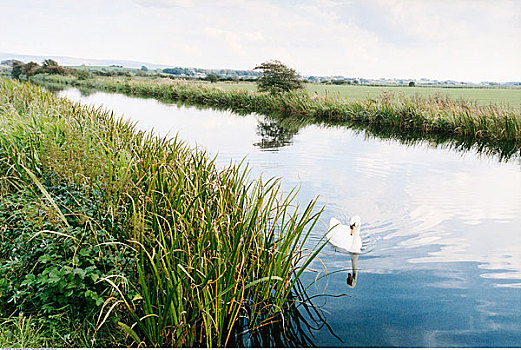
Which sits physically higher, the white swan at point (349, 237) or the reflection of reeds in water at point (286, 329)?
the white swan at point (349, 237)

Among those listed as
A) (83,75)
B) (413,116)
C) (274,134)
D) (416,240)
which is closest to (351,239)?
(416,240)

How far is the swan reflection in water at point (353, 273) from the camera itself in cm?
390

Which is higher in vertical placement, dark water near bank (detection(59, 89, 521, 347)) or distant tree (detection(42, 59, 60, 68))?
distant tree (detection(42, 59, 60, 68))

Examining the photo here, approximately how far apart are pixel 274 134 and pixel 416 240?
348 inches

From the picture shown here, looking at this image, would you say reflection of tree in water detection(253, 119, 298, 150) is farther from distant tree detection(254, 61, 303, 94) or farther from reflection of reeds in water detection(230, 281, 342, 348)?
reflection of reeds in water detection(230, 281, 342, 348)

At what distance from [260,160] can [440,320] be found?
6098mm

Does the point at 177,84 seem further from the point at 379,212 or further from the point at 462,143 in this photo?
the point at 379,212

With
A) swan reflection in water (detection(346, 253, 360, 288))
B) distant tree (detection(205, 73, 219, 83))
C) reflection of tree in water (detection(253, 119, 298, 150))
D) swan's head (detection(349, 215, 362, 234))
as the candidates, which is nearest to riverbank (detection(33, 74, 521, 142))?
reflection of tree in water (detection(253, 119, 298, 150))

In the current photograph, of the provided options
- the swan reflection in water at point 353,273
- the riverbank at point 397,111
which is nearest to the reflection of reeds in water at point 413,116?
the riverbank at point 397,111

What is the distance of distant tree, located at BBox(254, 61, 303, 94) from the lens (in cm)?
2259

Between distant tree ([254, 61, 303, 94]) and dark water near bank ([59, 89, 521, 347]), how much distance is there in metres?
12.3

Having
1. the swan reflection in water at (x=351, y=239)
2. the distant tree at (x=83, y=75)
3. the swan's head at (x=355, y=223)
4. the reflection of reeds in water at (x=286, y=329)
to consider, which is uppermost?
the distant tree at (x=83, y=75)

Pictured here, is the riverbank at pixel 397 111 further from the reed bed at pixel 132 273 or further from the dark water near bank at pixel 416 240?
the reed bed at pixel 132 273

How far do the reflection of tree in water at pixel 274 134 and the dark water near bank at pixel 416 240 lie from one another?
459mm
